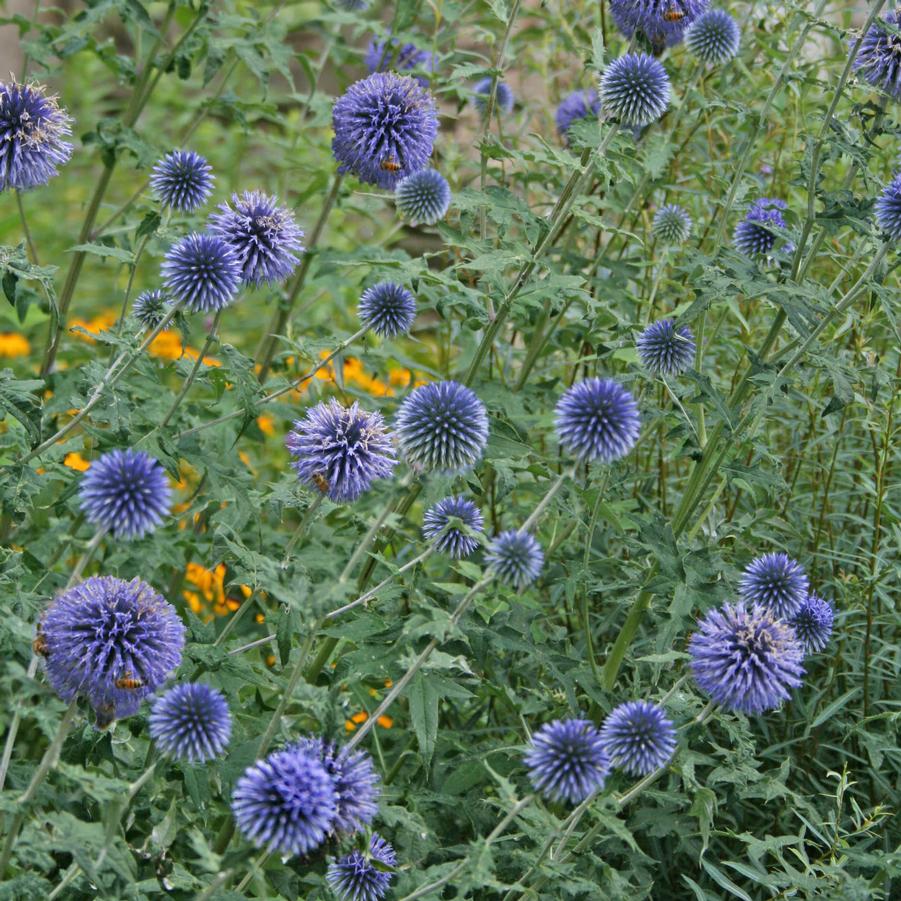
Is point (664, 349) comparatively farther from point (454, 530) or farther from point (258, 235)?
point (258, 235)

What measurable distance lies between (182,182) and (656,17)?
Result: 1351 mm

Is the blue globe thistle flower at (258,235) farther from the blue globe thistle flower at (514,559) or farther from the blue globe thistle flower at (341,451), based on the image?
the blue globe thistle flower at (514,559)

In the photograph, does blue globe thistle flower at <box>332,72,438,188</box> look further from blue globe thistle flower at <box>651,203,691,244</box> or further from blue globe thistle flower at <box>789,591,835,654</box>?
blue globe thistle flower at <box>789,591,835,654</box>

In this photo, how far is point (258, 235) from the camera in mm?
2822

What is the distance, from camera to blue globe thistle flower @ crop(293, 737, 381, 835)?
2027mm

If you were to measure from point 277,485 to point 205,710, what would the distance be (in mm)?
677

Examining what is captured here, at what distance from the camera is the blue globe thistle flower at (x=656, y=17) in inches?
126

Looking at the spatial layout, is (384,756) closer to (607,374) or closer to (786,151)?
(607,374)

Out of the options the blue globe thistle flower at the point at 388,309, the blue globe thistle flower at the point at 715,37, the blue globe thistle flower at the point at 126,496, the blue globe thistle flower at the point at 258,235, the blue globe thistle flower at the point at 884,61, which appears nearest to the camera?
the blue globe thistle flower at the point at 126,496

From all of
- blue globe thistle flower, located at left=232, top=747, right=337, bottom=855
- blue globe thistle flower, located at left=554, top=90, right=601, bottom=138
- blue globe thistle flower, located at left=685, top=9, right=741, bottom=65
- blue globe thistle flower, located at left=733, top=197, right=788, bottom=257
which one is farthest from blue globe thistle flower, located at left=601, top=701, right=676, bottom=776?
blue globe thistle flower, located at left=554, top=90, right=601, bottom=138

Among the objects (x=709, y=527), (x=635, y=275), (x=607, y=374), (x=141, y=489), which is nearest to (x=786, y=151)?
(x=635, y=275)

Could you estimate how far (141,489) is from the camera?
2.04 m

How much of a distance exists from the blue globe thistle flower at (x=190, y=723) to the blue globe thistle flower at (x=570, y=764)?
55cm

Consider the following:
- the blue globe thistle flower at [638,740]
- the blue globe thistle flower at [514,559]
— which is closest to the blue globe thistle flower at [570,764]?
the blue globe thistle flower at [638,740]
